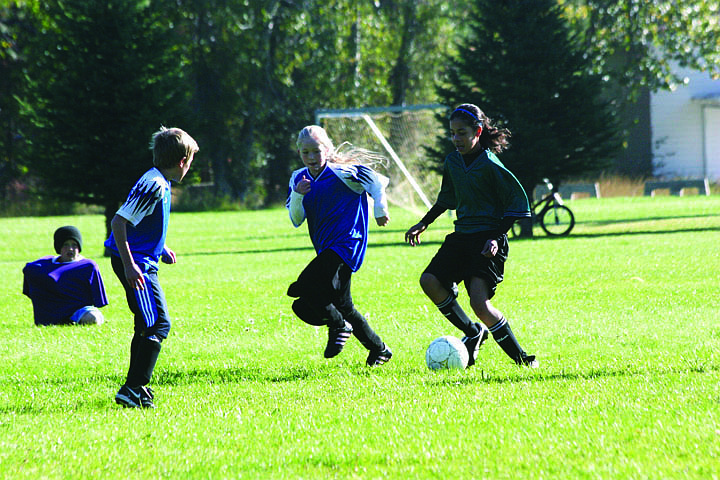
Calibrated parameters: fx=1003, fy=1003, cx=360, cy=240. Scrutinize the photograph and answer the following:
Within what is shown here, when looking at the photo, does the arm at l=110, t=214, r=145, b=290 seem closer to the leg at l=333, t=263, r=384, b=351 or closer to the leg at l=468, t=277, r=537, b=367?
the leg at l=333, t=263, r=384, b=351

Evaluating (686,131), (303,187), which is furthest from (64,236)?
(686,131)

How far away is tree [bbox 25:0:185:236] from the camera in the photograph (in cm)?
2200

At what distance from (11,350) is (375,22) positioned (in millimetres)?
40792

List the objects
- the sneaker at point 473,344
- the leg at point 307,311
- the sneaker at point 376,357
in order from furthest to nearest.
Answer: the sneaker at point 376,357 < the sneaker at point 473,344 < the leg at point 307,311

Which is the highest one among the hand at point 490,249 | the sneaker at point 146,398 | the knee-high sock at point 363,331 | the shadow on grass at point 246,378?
the hand at point 490,249

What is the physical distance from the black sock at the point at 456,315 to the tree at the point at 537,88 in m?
15.6

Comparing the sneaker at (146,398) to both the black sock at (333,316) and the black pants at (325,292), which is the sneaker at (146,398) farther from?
the black sock at (333,316)

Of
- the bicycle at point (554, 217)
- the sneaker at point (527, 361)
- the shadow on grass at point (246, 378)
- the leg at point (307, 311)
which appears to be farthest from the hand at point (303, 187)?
the bicycle at point (554, 217)

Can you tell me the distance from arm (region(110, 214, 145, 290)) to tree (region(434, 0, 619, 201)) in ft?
57.1

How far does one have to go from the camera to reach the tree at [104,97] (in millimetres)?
22000

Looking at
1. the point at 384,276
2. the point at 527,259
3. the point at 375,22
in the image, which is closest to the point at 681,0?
the point at 375,22

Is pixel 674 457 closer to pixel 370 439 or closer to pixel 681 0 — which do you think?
pixel 370 439

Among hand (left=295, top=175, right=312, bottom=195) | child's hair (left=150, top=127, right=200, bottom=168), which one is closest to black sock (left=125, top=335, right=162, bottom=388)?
child's hair (left=150, top=127, right=200, bottom=168)

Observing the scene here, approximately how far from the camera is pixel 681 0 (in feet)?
113
